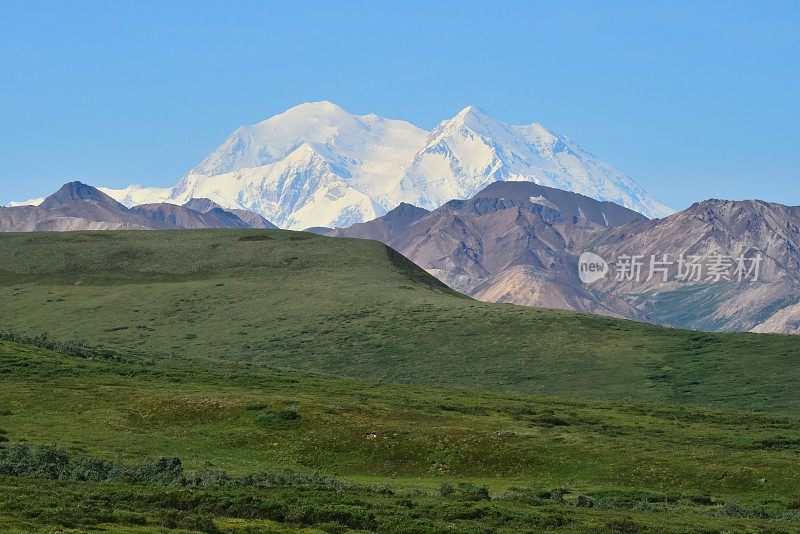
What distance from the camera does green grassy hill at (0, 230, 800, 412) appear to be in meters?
149

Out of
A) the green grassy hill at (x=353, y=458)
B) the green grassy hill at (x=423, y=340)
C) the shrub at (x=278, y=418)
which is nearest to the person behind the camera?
the green grassy hill at (x=353, y=458)

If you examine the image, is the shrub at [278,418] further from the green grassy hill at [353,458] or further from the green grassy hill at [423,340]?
the green grassy hill at [423,340]

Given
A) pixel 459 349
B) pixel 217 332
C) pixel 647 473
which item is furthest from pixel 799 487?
pixel 217 332

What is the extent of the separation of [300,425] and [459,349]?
83926mm

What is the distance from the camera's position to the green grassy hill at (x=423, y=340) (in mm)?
148625

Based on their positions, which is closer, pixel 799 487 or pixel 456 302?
pixel 799 487

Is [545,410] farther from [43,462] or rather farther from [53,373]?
[43,462]

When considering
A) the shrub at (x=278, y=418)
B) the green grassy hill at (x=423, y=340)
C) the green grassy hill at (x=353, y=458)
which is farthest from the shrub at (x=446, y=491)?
the green grassy hill at (x=423, y=340)

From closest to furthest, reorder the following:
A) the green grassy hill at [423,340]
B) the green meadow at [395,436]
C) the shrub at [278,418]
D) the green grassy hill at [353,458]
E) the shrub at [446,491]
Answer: the green grassy hill at [353,458] < the green meadow at [395,436] < the shrub at [446,491] < the shrub at [278,418] < the green grassy hill at [423,340]

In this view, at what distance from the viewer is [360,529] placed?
154 feet

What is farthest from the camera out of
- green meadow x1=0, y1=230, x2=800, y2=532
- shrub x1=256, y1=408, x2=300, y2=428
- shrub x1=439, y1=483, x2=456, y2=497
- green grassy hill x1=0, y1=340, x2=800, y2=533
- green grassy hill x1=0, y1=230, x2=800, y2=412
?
green grassy hill x1=0, y1=230, x2=800, y2=412

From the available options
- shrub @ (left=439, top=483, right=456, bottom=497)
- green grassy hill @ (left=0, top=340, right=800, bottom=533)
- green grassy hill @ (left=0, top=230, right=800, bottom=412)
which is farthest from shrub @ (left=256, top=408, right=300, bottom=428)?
green grassy hill @ (left=0, top=230, right=800, bottom=412)

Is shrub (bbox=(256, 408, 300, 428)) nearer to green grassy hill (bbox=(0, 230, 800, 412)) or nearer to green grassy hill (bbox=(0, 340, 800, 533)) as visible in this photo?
green grassy hill (bbox=(0, 340, 800, 533))

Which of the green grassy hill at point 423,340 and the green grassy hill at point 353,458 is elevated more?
the green grassy hill at point 423,340
